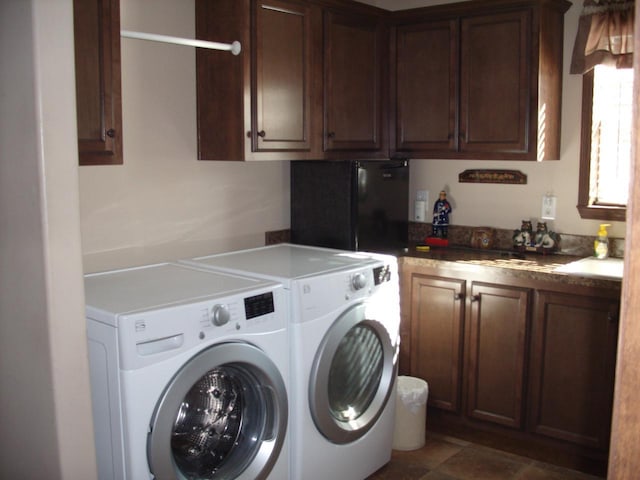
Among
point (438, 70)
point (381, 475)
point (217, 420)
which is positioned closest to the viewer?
point (217, 420)

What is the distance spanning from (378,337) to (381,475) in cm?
64

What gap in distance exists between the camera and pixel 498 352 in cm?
342

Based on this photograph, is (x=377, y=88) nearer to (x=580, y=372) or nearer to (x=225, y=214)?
(x=225, y=214)

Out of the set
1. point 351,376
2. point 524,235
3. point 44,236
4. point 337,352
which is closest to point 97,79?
point 44,236

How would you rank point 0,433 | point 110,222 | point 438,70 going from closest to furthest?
point 0,433
point 110,222
point 438,70

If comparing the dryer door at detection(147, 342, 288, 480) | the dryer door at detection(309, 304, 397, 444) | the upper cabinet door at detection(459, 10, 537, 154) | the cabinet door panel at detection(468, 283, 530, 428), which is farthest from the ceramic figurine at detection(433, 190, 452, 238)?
the dryer door at detection(147, 342, 288, 480)

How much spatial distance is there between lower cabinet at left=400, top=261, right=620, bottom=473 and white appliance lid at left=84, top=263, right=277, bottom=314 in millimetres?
1253

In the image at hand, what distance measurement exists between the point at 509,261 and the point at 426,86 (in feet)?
3.38

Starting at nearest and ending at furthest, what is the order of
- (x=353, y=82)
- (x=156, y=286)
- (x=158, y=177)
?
(x=156, y=286), (x=158, y=177), (x=353, y=82)

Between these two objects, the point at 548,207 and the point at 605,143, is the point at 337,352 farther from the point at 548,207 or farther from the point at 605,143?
the point at 605,143

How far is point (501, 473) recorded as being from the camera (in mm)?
3186

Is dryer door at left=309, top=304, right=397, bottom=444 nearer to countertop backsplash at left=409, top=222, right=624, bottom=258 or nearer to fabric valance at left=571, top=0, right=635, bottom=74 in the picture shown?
countertop backsplash at left=409, top=222, right=624, bottom=258

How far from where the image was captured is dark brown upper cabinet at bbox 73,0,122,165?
7.78 feet

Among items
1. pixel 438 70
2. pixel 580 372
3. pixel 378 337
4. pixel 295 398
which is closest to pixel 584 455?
pixel 580 372
